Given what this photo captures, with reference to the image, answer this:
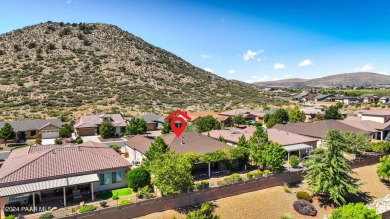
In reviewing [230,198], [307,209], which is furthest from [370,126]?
[230,198]

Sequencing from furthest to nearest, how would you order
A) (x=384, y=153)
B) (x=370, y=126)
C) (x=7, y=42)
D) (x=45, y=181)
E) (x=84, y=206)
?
(x=7, y=42), (x=370, y=126), (x=384, y=153), (x=45, y=181), (x=84, y=206)

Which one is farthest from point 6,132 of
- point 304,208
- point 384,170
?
point 384,170

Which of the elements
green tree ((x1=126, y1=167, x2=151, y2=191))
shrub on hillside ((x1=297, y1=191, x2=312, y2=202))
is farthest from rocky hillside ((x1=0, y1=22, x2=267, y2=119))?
shrub on hillside ((x1=297, y1=191, x2=312, y2=202))

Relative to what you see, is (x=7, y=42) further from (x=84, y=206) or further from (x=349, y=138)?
(x=349, y=138)

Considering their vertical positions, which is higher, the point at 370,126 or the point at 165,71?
the point at 165,71

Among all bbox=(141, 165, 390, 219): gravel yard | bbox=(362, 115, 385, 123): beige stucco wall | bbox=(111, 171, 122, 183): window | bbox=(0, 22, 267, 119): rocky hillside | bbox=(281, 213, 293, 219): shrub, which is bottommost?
bbox=(281, 213, 293, 219): shrub

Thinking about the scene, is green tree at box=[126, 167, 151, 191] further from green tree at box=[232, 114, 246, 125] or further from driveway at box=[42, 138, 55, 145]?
green tree at box=[232, 114, 246, 125]

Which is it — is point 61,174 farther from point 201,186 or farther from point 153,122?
point 153,122
